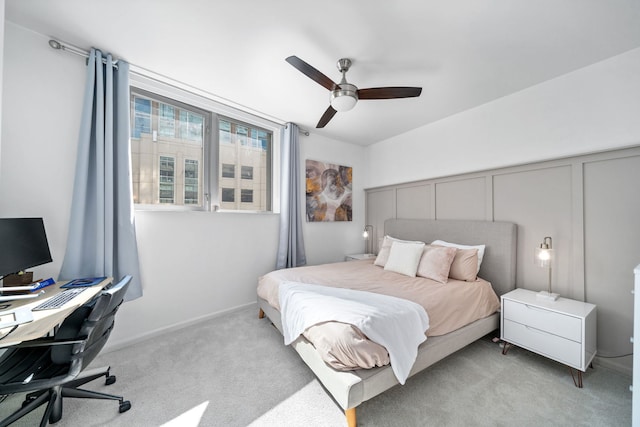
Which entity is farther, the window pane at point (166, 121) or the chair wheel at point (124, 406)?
the window pane at point (166, 121)

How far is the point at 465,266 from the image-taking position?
250 centimetres

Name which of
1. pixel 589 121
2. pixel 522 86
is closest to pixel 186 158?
pixel 522 86

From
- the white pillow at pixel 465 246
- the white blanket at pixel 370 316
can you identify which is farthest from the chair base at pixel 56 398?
the white pillow at pixel 465 246

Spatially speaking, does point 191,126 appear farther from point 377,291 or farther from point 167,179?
point 377,291

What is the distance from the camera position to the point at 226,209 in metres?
3.10

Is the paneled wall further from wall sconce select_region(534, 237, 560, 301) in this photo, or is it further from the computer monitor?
the computer monitor

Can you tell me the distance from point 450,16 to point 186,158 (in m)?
2.92

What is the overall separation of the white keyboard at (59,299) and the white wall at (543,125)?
394 centimetres

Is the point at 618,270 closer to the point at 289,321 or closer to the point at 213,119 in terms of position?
the point at 289,321

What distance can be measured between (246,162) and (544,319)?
3.69m

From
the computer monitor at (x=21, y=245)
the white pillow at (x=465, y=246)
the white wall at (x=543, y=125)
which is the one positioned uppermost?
the white wall at (x=543, y=125)

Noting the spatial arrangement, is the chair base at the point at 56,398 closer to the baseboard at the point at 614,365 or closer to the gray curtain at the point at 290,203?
the gray curtain at the point at 290,203

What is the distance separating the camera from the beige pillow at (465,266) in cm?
248

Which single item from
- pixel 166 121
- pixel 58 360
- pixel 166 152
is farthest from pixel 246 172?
pixel 58 360
